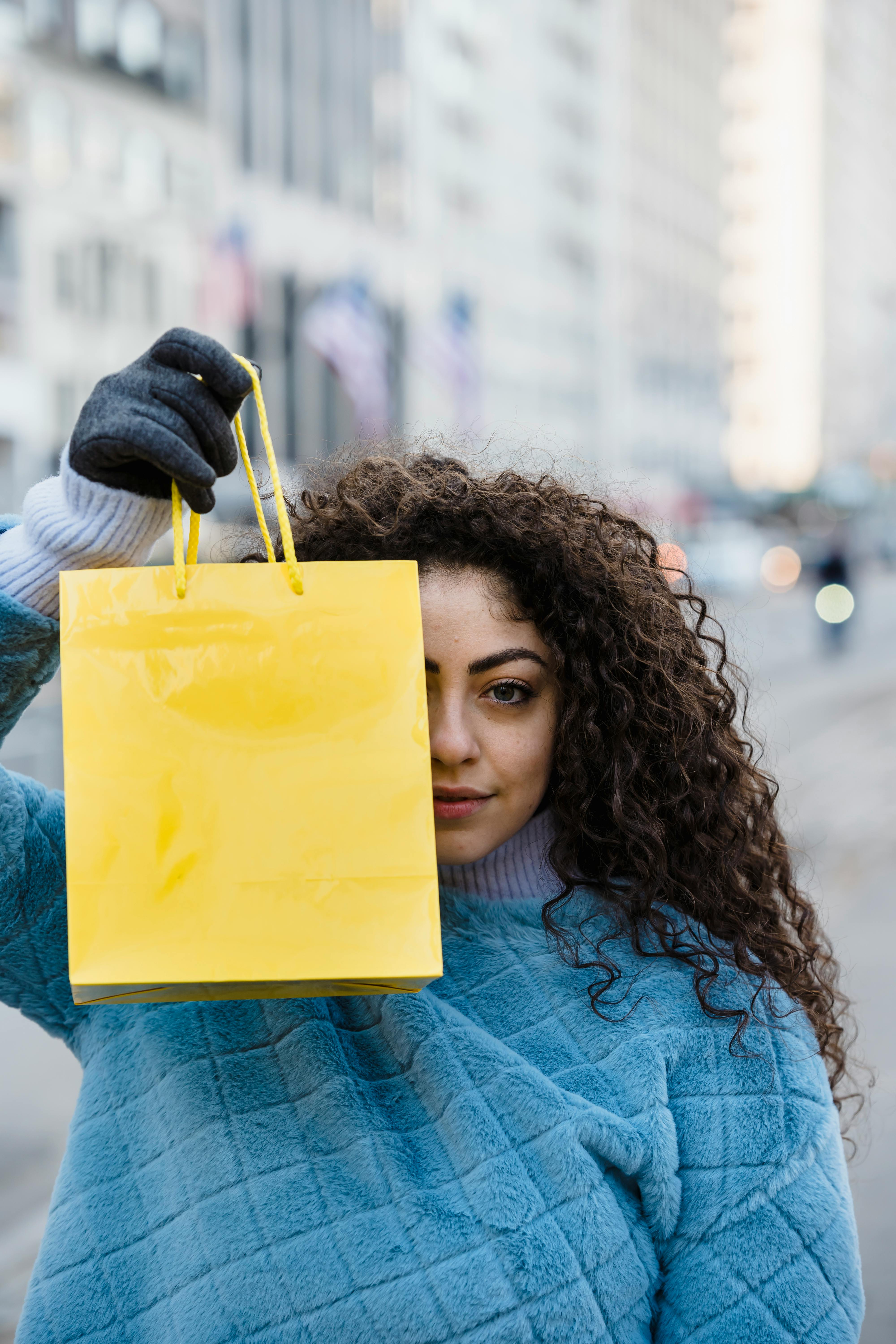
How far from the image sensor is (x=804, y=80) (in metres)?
73.1

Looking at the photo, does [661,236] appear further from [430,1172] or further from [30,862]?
[430,1172]

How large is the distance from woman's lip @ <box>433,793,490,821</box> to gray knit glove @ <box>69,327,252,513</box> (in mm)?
396

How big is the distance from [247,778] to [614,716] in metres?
0.51

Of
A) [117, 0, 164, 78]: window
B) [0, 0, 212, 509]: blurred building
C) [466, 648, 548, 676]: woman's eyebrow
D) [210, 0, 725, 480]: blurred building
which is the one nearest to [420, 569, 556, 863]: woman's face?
[466, 648, 548, 676]: woman's eyebrow

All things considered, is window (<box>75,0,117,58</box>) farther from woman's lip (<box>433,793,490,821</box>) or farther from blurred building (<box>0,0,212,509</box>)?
woman's lip (<box>433,793,490,821</box>)

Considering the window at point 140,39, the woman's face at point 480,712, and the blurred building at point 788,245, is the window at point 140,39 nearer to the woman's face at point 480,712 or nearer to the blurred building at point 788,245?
the woman's face at point 480,712

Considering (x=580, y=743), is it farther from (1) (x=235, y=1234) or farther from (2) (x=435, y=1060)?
(1) (x=235, y=1234)

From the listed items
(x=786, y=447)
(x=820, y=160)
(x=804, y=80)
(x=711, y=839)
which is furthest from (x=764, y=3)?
(x=711, y=839)

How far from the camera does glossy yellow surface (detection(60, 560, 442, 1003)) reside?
98 centimetres

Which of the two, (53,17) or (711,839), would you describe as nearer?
(711,839)

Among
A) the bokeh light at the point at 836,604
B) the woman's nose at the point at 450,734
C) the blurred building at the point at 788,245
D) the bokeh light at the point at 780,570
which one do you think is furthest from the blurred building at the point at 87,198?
the blurred building at the point at 788,245

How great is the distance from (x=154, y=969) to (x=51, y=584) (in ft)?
1.25

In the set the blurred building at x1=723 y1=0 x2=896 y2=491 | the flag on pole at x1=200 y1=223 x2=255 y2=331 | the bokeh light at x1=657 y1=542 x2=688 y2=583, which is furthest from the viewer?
the blurred building at x1=723 y1=0 x2=896 y2=491

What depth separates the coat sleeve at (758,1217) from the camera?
43.8 inches
